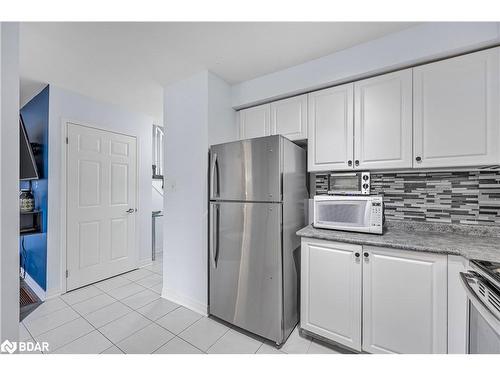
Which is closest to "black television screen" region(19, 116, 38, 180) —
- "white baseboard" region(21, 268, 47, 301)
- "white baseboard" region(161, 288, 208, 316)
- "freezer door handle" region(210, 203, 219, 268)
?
"white baseboard" region(21, 268, 47, 301)

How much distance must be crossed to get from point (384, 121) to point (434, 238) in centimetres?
94

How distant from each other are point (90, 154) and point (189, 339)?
98.8 inches

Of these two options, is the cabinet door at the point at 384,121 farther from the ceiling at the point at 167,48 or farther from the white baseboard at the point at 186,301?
the white baseboard at the point at 186,301

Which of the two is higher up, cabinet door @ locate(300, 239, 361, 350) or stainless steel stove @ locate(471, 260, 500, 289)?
stainless steel stove @ locate(471, 260, 500, 289)

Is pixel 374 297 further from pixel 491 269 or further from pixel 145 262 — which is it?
pixel 145 262

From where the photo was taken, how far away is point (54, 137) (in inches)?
96.6

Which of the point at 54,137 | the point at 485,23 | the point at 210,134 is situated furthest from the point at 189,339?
the point at 485,23

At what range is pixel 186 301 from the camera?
226 centimetres

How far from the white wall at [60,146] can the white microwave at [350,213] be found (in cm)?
273

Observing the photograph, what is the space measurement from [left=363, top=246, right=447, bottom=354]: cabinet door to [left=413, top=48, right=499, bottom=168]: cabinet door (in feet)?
2.45

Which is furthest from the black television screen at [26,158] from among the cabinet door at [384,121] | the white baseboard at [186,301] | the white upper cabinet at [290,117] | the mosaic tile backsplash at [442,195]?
the mosaic tile backsplash at [442,195]

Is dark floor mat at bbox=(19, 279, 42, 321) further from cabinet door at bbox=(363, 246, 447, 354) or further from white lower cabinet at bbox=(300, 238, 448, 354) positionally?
cabinet door at bbox=(363, 246, 447, 354)

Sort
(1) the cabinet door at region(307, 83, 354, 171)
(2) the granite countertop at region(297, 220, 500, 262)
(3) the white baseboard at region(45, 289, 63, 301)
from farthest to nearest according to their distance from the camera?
(3) the white baseboard at region(45, 289, 63, 301)
(1) the cabinet door at region(307, 83, 354, 171)
(2) the granite countertop at region(297, 220, 500, 262)

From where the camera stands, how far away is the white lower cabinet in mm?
1276
